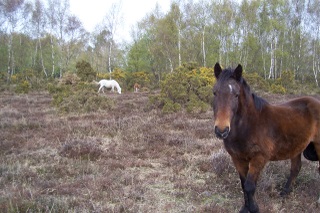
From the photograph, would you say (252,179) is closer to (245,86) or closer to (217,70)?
(245,86)

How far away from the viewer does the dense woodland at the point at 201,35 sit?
2892 centimetres

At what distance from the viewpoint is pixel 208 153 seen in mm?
6113

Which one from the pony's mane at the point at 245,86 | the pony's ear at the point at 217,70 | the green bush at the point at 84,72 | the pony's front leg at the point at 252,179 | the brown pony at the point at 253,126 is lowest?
the pony's front leg at the point at 252,179

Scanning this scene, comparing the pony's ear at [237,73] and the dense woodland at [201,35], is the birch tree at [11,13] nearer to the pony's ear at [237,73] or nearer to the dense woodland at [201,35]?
the dense woodland at [201,35]

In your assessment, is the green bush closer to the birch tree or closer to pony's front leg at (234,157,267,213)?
the birch tree

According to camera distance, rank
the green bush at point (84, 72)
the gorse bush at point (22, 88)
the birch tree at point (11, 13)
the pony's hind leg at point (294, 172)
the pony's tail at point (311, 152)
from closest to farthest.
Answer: the pony's tail at point (311, 152)
the pony's hind leg at point (294, 172)
the green bush at point (84, 72)
the gorse bush at point (22, 88)
the birch tree at point (11, 13)

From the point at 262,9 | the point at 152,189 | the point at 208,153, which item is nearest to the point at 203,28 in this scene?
the point at 262,9

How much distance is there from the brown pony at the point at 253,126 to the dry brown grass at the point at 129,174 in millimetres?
713

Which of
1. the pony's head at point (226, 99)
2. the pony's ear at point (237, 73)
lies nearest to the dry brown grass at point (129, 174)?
the pony's head at point (226, 99)

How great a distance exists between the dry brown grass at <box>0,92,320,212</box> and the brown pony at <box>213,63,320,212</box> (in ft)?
2.34

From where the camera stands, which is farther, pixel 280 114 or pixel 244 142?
pixel 280 114

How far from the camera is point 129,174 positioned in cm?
489

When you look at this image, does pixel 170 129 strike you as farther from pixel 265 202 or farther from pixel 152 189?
pixel 265 202

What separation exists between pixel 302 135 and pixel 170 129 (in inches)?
201
